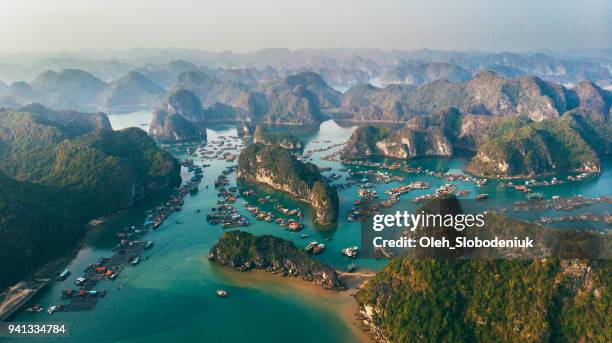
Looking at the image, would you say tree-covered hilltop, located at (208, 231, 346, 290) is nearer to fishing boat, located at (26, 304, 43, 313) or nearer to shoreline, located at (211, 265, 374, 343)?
shoreline, located at (211, 265, 374, 343)

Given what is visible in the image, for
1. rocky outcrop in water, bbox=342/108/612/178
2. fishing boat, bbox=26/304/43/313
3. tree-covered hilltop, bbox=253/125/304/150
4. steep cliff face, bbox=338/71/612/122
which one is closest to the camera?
fishing boat, bbox=26/304/43/313

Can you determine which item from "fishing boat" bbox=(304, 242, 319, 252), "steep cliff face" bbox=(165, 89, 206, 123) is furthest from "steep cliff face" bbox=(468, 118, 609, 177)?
"steep cliff face" bbox=(165, 89, 206, 123)

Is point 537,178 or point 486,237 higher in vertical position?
point 486,237

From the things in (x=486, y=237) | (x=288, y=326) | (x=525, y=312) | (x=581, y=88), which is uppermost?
(x=581, y=88)

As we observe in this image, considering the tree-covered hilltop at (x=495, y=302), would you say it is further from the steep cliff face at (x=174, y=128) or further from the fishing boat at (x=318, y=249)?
the steep cliff face at (x=174, y=128)

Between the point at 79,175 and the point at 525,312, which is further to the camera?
the point at 79,175

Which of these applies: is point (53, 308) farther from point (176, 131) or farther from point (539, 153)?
point (176, 131)

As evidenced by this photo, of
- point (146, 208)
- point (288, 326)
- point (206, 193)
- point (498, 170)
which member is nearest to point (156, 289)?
point (288, 326)

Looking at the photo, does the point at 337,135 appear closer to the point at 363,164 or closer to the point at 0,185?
the point at 363,164
